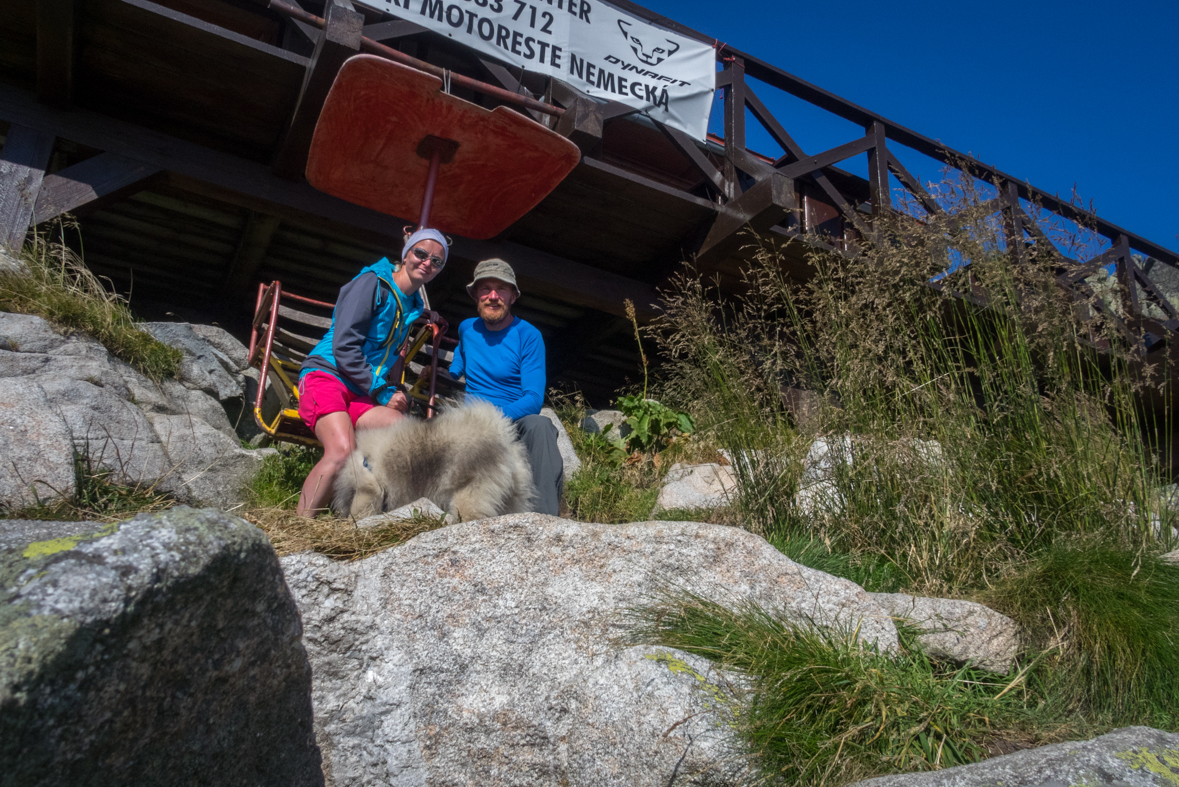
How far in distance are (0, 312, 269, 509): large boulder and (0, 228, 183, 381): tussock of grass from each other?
12cm

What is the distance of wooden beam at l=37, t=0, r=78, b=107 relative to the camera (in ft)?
14.8

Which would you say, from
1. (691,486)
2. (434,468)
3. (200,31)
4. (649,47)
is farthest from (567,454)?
(200,31)

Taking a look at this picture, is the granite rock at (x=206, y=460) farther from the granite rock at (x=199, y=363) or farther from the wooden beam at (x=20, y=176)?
the wooden beam at (x=20, y=176)

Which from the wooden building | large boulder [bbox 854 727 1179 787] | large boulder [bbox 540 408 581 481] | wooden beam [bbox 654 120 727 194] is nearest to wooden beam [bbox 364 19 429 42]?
the wooden building

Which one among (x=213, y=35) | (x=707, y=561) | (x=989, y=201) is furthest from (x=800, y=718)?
(x=213, y=35)

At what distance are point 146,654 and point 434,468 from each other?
2284mm

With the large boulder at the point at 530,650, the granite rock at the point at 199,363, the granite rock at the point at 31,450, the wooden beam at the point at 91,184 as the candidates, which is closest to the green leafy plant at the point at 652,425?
the granite rock at the point at 199,363

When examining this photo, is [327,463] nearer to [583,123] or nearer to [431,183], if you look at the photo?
[431,183]

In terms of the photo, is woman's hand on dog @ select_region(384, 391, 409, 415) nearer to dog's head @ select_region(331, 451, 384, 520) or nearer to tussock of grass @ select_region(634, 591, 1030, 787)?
dog's head @ select_region(331, 451, 384, 520)

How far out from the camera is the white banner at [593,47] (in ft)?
18.0

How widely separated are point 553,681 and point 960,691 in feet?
3.89

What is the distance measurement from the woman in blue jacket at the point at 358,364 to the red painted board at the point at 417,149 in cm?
85

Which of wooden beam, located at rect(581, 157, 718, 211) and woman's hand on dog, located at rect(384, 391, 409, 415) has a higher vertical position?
wooden beam, located at rect(581, 157, 718, 211)

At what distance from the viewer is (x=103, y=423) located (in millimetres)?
3871
